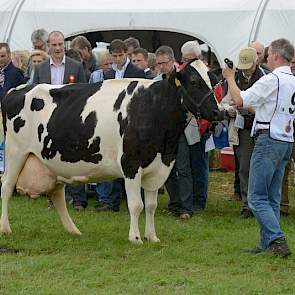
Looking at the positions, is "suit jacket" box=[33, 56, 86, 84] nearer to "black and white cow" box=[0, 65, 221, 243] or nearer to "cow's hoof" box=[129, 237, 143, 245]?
"black and white cow" box=[0, 65, 221, 243]

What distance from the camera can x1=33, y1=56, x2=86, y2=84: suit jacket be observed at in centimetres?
1152

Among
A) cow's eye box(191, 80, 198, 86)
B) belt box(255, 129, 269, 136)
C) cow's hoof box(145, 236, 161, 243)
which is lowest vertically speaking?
cow's hoof box(145, 236, 161, 243)

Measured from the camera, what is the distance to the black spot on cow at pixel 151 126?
9.31m

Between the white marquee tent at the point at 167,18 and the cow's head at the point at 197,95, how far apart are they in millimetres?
8570

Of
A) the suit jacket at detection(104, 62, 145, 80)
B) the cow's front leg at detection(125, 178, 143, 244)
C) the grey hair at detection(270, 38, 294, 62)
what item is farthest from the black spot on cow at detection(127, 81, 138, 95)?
the suit jacket at detection(104, 62, 145, 80)

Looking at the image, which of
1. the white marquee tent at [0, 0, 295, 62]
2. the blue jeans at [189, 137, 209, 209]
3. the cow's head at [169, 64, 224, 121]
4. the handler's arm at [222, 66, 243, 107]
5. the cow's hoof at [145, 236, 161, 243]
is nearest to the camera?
the handler's arm at [222, 66, 243, 107]

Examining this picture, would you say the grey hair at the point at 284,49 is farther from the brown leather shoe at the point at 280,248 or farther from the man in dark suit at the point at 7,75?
the man in dark suit at the point at 7,75

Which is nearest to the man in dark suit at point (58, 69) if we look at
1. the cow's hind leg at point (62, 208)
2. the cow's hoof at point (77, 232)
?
the cow's hind leg at point (62, 208)

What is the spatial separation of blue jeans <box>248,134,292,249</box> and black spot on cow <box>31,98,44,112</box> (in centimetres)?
256

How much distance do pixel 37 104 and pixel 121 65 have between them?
1.98 meters

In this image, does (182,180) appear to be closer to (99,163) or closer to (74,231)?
(74,231)

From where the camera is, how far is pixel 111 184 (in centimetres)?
1180

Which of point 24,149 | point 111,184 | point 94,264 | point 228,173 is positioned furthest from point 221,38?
point 94,264

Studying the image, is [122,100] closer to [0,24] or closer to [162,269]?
[162,269]
